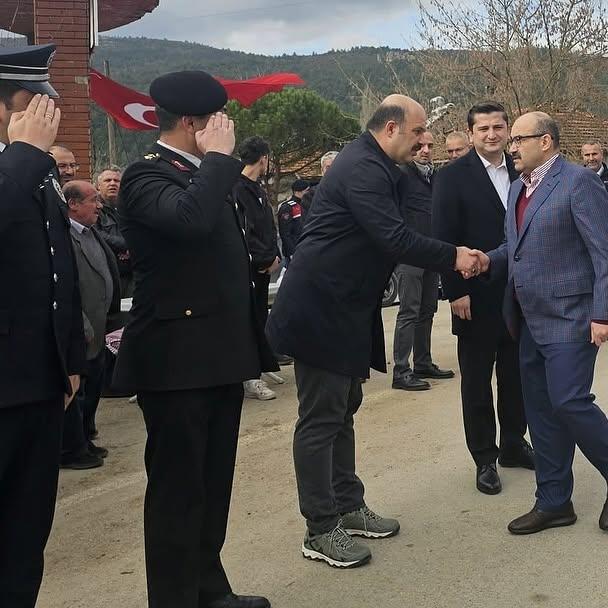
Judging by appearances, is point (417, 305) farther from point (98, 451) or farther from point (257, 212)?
point (98, 451)

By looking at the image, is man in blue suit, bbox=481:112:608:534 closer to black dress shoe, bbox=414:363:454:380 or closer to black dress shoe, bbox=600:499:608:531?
black dress shoe, bbox=600:499:608:531

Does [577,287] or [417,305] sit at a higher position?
[577,287]

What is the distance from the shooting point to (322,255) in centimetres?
378

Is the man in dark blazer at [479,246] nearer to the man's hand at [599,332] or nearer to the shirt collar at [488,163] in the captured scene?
the shirt collar at [488,163]

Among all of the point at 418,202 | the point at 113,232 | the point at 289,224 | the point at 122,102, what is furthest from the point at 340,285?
the point at 122,102

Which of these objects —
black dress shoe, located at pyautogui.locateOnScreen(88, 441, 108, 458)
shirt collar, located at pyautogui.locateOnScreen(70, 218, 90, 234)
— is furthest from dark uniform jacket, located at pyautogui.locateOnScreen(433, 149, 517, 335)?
black dress shoe, located at pyautogui.locateOnScreen(88, 441, 108, 458)

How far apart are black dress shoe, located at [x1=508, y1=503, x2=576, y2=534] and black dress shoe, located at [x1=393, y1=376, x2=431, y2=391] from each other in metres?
2.83

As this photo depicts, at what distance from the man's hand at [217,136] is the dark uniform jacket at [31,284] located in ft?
1.78

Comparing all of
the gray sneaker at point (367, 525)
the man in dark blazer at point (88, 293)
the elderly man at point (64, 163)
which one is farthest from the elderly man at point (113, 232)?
the gray sneaker at point (367, 525)

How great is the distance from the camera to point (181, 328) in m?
2.98

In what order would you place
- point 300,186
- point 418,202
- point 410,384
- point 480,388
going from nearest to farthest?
1. point 480,388
2. point 410,384
3. point 418,202
4. point 300,186

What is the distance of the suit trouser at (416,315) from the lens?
7.31m

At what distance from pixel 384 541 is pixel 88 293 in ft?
7.96

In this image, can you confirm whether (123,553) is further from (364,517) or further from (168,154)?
(168,154)
